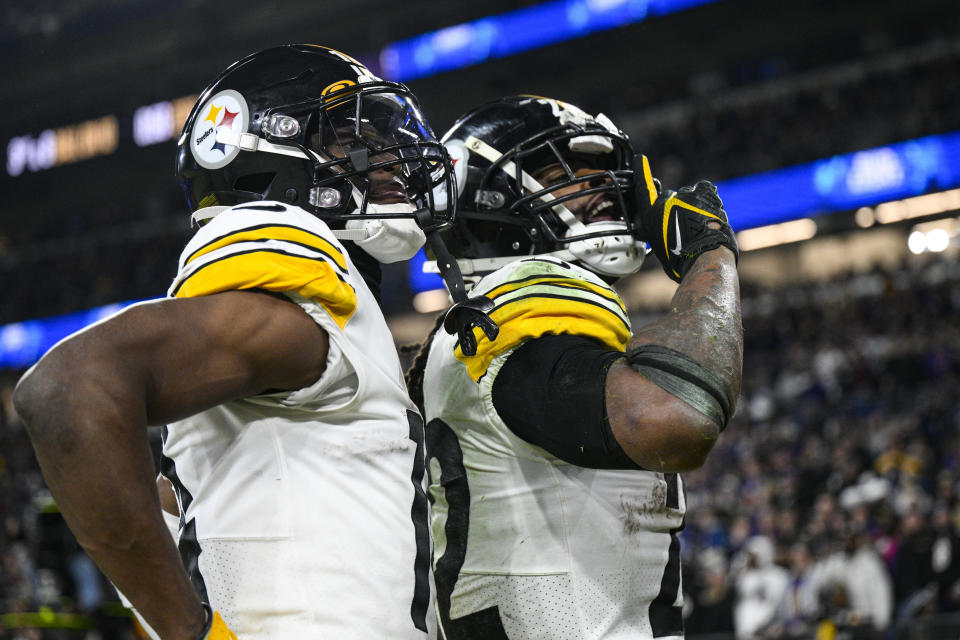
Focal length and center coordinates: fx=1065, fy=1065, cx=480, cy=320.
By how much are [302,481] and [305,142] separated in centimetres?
71

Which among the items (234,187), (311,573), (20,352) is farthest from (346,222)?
(20,352)

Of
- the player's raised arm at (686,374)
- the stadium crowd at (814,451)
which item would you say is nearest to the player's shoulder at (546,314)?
the player's raised arm at (686,374)

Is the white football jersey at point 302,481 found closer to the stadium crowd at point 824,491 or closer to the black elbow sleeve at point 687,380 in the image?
the black elbow sleeve at point 687,380

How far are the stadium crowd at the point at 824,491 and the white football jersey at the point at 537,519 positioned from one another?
3110mm

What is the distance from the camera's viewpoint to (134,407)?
4.37 ft

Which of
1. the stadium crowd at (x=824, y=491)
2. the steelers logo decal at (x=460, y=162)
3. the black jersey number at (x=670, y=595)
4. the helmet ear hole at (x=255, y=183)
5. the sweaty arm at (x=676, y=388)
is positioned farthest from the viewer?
Result: the stadium crowd at (x=824, y=491)

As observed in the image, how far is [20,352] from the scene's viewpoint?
83.1 feet

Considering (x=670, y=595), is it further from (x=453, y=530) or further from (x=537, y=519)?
(x=453, y=530)

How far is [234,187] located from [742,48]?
19.3m

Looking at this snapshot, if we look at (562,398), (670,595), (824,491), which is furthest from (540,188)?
(824,491)

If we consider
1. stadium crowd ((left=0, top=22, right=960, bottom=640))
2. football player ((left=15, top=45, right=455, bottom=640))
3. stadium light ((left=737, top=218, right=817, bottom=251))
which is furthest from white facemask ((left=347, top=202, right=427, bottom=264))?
stadium light ((left=737, top=218, right=817, bottom=251))

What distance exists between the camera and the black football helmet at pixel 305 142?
2010mm

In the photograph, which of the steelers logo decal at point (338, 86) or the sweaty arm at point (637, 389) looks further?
the steelers logo decal at point (338, 86)

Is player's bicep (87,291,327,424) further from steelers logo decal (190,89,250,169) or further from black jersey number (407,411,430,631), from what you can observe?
steelers logo decal (190,89,250,169)
